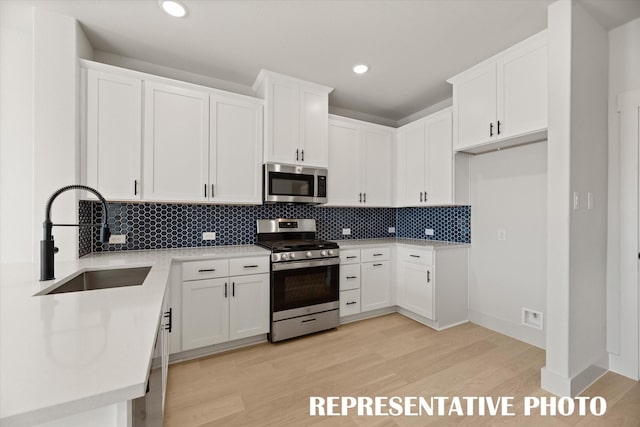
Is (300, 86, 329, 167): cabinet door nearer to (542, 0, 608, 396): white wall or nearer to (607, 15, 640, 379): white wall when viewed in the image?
(542, 0, 608, 396): white wall

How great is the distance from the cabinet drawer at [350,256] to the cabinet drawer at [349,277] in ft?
0.15

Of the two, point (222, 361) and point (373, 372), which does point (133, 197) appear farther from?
point (373, 372)

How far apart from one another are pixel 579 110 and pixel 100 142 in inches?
143

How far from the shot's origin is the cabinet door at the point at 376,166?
358 cm

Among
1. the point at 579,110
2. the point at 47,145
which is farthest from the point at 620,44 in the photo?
the point at 47,145

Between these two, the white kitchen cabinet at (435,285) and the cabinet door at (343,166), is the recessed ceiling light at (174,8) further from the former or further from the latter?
the white kitchen cabinet at (435,285)

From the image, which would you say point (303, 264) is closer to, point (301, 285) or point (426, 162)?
point (301, 285)

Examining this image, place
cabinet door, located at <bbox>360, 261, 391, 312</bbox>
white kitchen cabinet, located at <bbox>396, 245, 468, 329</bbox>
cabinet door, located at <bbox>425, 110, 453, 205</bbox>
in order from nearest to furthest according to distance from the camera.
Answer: white kitchen cabinet, located at <bbox>396, 245, 468, 329</bbox> → cabinet door, located at <bbox>425, 110, 453, 205</bbox> → cabinet door, located at <bbox>360, 261, 391, 312</bbox>

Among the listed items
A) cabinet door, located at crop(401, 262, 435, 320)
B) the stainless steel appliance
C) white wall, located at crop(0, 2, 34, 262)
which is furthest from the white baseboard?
white wall, located at crop(0, 2, 34, 262)

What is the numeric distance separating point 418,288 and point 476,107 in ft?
6.51

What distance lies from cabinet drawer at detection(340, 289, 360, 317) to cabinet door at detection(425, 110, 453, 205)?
1414 millimetres

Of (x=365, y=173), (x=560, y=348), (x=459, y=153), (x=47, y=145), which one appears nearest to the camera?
(x=560, y=348)

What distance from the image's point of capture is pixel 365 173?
358 centimetres

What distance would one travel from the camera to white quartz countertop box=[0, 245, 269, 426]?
20.4 inches
